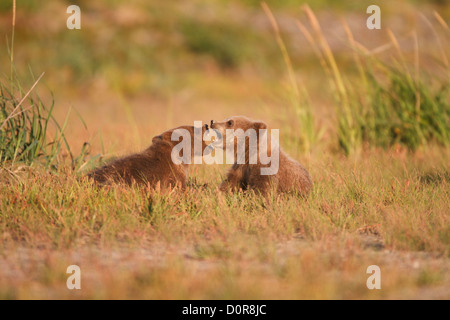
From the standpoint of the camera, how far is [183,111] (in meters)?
13.5

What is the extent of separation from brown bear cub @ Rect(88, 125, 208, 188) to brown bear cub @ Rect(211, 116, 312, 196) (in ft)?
1.04

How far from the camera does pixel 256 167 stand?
5.58 m

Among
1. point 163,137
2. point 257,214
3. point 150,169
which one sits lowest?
point 257,214

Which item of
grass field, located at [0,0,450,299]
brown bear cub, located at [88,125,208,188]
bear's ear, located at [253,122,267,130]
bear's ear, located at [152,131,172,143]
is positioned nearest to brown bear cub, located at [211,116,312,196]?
bear's ear, located at [253,122,267,130]

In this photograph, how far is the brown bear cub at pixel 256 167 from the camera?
5500 millimetres

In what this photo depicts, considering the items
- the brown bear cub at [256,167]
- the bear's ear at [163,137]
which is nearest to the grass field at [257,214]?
the brown bear cub at [256,167]

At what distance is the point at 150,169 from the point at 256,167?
104cm

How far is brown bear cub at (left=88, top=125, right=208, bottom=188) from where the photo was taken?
5.42 metres

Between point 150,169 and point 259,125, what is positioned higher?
point 259,125

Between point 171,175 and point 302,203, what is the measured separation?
4.44 ft

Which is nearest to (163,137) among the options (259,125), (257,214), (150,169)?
(150,169)

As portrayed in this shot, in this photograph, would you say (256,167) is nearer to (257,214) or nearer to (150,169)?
(257,214)

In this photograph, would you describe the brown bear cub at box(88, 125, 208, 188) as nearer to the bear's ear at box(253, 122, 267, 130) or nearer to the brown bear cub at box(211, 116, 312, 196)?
the brown bear cub at box(211, 116, 312, 196)
